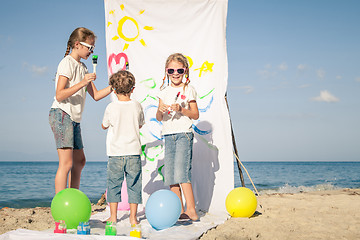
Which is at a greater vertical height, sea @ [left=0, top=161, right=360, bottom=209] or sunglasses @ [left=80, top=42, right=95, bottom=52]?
sunglasses @ [left=80, top=42, right=95, bottom=52]

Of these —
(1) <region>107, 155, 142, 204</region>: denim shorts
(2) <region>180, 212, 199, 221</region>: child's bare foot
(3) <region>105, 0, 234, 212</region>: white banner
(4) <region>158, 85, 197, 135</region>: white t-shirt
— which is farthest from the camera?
(3) <region>105, 0, 234, 212</region>: white banner

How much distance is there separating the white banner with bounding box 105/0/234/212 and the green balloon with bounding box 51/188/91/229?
1.61 meters

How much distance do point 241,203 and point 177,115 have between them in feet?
3.84

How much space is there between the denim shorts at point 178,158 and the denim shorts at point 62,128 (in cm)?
103

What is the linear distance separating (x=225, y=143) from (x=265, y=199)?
1.66m

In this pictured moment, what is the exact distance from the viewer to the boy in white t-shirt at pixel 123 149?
3393 millimetres

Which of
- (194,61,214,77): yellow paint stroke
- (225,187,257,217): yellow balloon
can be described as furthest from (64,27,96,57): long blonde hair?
(225,187,257,217): yellow balloon

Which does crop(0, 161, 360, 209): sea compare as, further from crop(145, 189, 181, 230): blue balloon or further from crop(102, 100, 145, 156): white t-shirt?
crop(102, 100, 145, 156): white t-shirt

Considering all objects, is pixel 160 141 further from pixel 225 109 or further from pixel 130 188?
pixel 130 188

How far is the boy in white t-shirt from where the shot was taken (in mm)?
3393

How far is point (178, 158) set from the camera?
144 inches

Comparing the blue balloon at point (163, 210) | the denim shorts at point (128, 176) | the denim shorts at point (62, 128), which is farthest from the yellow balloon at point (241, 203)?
the denim shorts at point (62, 128)

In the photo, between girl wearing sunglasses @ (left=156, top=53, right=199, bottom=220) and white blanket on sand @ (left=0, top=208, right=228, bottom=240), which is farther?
girl wearing sunglasses @ (left=156, top=53, right=199, bottom=220)

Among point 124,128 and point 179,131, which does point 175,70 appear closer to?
point 179,131
